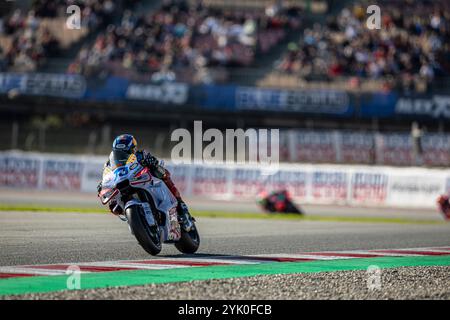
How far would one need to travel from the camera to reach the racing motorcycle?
887 centimetres

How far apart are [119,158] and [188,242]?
57.0 inches

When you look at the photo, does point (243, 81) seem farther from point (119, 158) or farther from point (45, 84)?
point (119, 158)

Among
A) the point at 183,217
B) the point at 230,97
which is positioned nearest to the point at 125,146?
the point at 183,217

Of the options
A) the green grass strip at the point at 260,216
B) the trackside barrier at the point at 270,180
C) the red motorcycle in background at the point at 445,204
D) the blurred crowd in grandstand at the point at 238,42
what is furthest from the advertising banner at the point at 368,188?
the green grass strip at the point at 260,216

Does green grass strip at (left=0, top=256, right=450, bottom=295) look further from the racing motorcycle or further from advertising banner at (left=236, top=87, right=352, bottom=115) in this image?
advertising banner at (left=236, top=87, right=352, bottom=115)

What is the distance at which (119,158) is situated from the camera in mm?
9047

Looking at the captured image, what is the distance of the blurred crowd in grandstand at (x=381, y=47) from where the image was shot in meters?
27.1

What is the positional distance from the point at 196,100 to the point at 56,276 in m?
20.0

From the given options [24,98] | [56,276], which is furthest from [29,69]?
[56,276]

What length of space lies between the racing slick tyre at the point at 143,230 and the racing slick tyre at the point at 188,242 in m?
0.60

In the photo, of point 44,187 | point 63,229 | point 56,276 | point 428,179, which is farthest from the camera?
point 44,187

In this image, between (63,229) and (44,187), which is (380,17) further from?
(63,229)

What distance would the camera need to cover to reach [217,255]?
9.84m

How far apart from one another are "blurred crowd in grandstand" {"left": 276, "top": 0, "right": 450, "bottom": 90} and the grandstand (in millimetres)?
37
